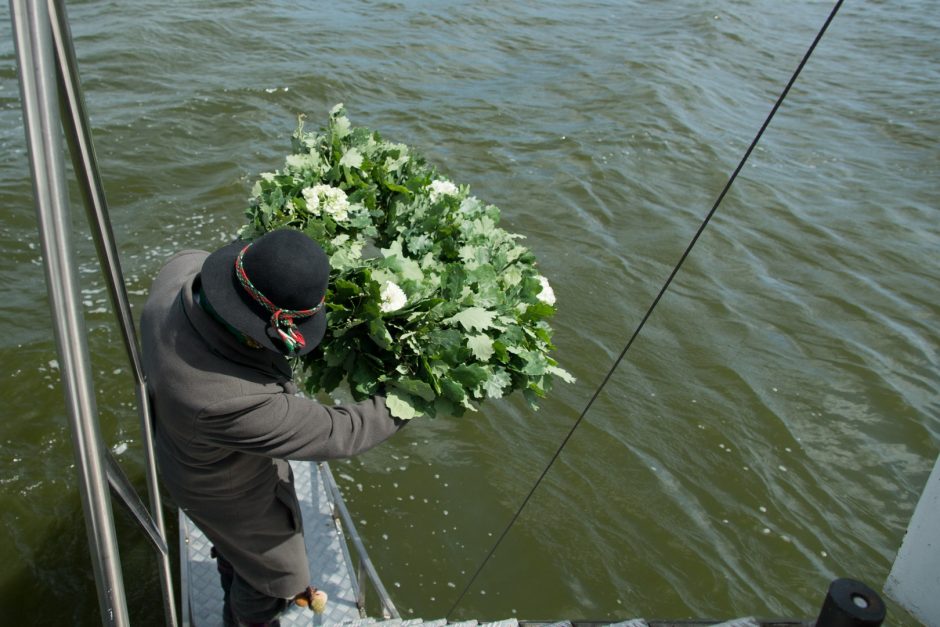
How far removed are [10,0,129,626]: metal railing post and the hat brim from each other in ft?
3.87

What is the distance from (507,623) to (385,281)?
4.68 ft

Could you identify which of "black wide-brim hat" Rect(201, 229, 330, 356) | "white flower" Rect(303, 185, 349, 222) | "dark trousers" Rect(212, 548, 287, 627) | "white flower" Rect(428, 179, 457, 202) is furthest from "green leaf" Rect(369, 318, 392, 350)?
"dark trousers" Rect(212, 548, 287, 627)

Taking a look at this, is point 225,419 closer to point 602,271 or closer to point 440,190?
point 440,190

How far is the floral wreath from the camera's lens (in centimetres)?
325

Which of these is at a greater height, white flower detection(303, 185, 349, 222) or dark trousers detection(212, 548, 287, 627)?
white flower detection(303, 185, 349, 222)

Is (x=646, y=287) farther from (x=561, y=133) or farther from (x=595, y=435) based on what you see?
(x=561, y=133)

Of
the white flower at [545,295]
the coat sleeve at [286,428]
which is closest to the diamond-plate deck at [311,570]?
the coat sleeve at [286,428]

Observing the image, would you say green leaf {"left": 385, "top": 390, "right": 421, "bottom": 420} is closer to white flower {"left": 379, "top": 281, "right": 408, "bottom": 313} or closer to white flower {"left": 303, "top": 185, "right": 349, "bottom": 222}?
white flower {"left": 379, "top": 281, "right": 408, "bottom": 313}

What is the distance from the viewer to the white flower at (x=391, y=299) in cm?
323

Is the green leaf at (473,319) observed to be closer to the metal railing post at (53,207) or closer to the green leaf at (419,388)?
the green leaf at (419,388)

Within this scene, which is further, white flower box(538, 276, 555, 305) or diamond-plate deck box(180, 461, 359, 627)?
diamond-plate deck box(180, 461, 359, 627)

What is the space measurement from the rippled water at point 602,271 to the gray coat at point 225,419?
2.17 m

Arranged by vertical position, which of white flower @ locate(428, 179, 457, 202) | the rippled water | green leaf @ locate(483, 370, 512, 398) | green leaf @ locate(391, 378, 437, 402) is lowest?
the rippled water

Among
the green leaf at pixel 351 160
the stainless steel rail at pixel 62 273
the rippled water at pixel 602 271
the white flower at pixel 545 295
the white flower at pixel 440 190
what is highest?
the stainless steel rail at pixel 62 273
